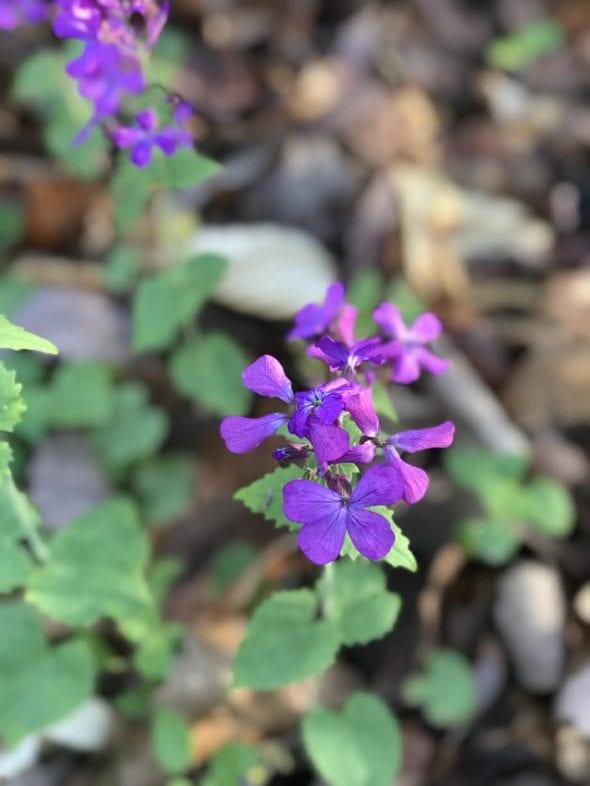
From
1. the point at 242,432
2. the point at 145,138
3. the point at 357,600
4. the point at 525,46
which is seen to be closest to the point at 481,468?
the point at 357,600

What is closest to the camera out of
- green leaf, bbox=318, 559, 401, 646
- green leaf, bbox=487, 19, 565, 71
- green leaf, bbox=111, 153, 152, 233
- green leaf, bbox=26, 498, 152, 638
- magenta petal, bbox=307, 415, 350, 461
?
magenta petal, bbox=307, 415, 350, 461

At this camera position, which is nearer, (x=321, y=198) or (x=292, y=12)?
(x=321, y=198)

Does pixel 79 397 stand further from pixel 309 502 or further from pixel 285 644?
pixel 309 502

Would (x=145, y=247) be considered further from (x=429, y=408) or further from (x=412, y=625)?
(x=412, y=625)

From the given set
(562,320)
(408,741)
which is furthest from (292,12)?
(408,741)

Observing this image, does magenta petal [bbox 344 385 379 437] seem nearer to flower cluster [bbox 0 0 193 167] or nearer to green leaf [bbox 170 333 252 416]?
flower cluster [bbox 0 0 193 167]

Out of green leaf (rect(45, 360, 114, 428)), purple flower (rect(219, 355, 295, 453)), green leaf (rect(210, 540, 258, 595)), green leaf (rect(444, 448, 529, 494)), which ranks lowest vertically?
green leaf (rect(210, 540, 258, 595))

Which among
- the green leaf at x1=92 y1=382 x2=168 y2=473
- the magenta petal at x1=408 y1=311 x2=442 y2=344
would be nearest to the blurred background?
the green leaf at x1=92 y1=382 x2=168 y2=473
